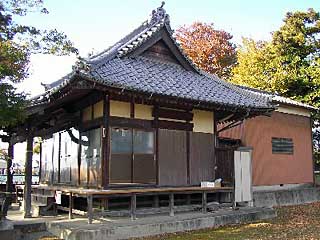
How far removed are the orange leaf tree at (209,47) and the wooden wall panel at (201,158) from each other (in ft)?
75.0

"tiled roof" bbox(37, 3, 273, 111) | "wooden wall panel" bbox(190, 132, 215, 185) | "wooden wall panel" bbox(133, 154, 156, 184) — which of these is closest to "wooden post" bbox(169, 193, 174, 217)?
"wooden wall panel" bbox(133, 154, 156, 184)

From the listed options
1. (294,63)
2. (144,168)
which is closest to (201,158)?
(144,168)

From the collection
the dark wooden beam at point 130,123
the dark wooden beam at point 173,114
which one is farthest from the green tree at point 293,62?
the dark wooden beam at point 130,123

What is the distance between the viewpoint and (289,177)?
19109mm

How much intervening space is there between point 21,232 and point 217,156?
7.12 m

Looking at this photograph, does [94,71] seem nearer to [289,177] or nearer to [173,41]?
[173,41]

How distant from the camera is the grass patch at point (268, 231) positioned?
9828 mm

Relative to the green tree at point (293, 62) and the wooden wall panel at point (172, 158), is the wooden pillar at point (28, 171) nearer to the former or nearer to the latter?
the wooden wall panel at point (172, 158)

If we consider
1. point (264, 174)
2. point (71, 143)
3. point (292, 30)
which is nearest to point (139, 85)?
point (71, 143)

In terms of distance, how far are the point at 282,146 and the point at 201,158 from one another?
7.69 metres

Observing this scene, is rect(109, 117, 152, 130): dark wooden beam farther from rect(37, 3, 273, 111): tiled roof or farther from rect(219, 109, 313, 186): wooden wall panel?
rect(219, 109, 313, 186): wooden wall panel

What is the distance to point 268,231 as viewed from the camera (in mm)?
10625

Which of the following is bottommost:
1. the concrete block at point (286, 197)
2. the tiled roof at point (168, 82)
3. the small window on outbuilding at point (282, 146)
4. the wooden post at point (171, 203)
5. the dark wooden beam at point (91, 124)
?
the concrete block at point (286, 197)

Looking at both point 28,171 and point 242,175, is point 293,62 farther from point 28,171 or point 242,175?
point 28,171
